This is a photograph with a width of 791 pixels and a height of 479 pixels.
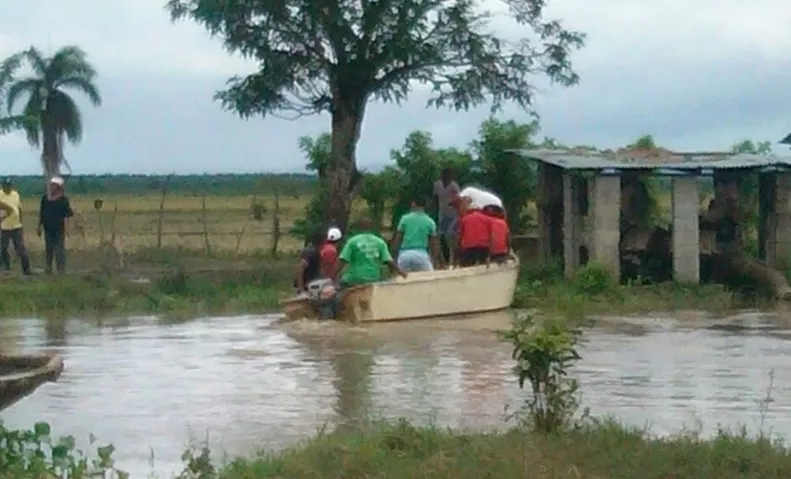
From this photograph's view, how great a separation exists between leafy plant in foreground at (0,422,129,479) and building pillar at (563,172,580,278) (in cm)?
1882

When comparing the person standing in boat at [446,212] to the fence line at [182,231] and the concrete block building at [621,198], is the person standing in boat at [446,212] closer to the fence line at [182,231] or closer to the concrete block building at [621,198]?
the concrete block building at [621,198]

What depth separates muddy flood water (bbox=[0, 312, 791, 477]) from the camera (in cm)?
1379

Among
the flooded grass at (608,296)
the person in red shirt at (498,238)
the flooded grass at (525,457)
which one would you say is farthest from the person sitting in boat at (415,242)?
the flooded grass at (525,457)

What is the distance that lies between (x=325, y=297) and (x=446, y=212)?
23.1 feet

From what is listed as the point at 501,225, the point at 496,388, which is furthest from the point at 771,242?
the point at 496,388

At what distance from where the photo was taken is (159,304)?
25562 millimetres

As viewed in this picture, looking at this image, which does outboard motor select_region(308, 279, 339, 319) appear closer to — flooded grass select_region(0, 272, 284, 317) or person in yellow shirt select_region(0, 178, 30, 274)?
flooded grass select_region(0, 272, 284, 317)

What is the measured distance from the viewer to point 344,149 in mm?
34031

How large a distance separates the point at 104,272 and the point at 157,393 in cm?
1393

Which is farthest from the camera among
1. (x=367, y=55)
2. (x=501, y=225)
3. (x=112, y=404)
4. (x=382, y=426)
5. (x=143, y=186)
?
(x=143, y=186)

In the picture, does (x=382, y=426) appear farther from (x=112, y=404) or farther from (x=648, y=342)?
(x=648, y=342)

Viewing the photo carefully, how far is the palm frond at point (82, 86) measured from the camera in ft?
190

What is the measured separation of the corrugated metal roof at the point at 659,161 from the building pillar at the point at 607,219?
323 millimetres

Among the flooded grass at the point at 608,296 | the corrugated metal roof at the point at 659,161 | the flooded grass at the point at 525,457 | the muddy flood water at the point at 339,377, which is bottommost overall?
the muddy flood water at the point at 339,377
